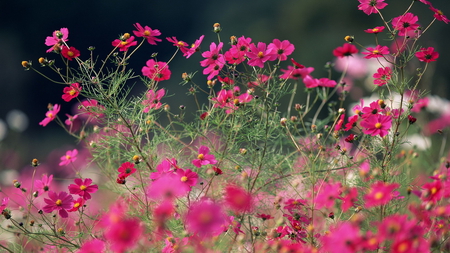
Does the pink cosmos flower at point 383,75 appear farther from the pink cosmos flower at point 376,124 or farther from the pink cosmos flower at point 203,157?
the pink cosmos flower at point 203,157

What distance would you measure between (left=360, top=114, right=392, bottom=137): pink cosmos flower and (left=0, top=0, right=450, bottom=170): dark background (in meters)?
4.03

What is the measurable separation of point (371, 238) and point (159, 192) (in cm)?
29

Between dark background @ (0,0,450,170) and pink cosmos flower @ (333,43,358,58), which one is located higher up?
dark background @ (0,0,450,170)

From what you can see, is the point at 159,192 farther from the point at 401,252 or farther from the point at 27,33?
the point at 27,33

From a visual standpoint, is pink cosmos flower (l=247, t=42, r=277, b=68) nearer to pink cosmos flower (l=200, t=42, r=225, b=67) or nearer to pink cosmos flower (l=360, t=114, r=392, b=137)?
pink cosmos flower (l=200, t=42, r=225, b=67)

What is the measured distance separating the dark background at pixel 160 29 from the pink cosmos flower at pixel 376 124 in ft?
13.2

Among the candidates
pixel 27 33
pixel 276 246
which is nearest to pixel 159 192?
pixel 276 246

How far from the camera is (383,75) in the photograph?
94 centimetres

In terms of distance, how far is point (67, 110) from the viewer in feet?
18.8

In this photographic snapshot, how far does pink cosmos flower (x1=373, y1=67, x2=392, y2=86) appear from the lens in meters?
0.93

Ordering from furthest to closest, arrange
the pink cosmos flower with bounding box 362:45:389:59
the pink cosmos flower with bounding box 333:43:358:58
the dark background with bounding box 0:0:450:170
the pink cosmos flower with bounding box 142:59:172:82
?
1. the dark background with bounding box 0:0:450:170
2. the pink cosmos flower with bounding box 142:59:172:82
3. the pink cosmos flower with bounding box 362:45:389:59
4. the pink cosmos flower with bounding box 333:43:358:58

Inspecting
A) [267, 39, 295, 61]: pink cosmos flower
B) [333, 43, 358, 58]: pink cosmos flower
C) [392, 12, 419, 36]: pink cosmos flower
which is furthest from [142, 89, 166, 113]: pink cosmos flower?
[392, 12, 419, 36]: pink cosmos flower

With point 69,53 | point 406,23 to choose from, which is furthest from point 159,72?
point 406,23

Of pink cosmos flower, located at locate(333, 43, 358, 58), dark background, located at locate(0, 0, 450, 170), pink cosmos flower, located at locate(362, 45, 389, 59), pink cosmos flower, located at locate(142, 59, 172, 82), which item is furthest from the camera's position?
dark background, located at locate(0, 0, 450, 170)
